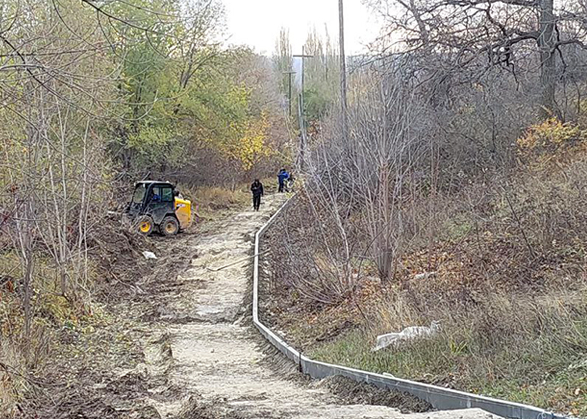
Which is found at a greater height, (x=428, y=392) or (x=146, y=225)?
(x=146, y=225)

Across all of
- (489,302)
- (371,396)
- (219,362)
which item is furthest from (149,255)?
(371,396)

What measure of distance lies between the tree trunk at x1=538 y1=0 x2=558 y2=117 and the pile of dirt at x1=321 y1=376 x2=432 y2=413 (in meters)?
13.0

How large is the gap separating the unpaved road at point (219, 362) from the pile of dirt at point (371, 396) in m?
0.14

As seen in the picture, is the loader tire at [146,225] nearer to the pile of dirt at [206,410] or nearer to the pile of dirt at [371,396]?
the pile of dirt at [371,396]

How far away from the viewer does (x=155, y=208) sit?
90.1 feet

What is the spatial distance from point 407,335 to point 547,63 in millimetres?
13956

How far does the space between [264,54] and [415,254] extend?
67846mm

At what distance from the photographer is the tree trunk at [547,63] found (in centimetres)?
1983

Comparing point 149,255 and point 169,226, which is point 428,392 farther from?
point 169,226

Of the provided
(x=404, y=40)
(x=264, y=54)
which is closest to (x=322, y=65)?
(x=264, y=54)

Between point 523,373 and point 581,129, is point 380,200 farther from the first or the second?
point 581,129

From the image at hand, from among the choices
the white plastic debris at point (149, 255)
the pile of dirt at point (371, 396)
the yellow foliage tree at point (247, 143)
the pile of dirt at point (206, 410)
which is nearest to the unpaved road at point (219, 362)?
the pile of dirt at point (206, 410)

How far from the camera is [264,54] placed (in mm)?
81625

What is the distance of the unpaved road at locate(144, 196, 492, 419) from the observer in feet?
24.9
